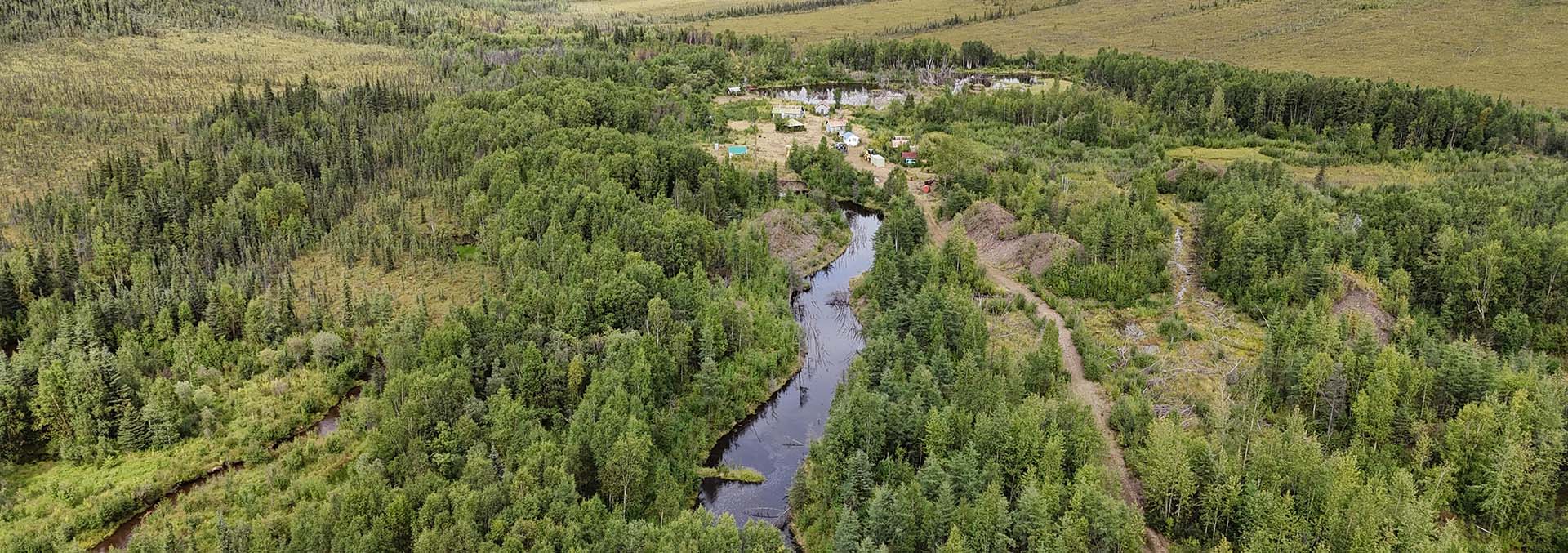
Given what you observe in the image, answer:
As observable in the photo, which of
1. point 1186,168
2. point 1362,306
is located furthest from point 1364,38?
point 1362,306

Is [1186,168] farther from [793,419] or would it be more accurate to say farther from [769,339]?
[793,419]

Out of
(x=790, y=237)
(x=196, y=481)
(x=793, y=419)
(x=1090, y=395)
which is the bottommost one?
(x=793, y=419)

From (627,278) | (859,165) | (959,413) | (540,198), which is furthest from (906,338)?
(859,165)

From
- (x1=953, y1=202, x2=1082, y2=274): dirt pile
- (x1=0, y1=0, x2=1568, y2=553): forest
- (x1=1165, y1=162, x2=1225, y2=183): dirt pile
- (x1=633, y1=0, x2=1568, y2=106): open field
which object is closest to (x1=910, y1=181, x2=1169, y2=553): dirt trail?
(x1=0, y1=0, x2=1568, y2=553): forest

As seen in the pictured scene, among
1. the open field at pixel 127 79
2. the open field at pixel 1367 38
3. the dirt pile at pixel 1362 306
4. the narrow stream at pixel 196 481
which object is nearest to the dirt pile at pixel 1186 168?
the dirt pile at pixel 1362 306

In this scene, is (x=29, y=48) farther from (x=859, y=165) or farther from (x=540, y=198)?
(x=859, y=165)

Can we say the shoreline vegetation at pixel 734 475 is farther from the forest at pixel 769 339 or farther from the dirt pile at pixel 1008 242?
the dirt pile at pixel 1008 242

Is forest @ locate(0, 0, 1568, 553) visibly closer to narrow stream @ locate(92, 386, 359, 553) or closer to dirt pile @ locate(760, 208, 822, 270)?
narrow stream @ locate(92, 386, 359, 553)
